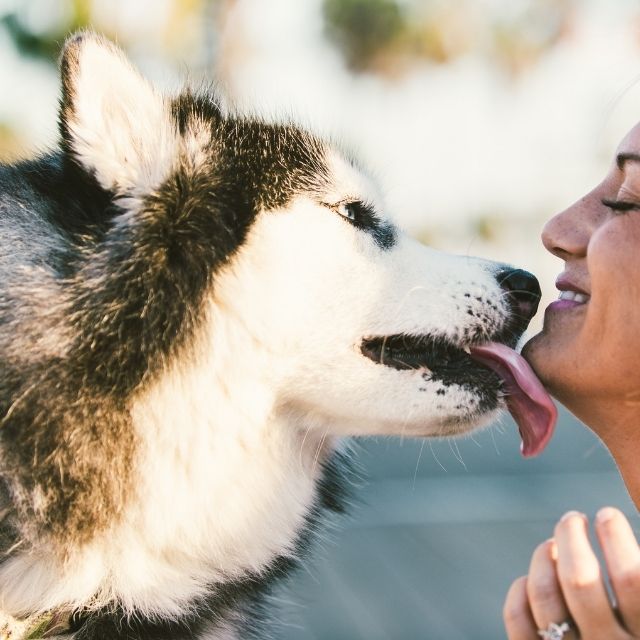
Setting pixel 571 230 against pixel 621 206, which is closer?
pixel 621 206

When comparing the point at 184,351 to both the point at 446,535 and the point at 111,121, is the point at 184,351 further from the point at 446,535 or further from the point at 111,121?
the point at 446,535

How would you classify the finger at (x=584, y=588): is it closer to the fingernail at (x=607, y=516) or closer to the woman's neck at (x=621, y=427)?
the fingernail at (x=607, y=516)

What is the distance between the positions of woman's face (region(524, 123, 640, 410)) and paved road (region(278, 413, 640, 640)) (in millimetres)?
1592

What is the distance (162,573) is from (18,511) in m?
0.32

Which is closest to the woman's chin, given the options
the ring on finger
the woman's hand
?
the woman's hand

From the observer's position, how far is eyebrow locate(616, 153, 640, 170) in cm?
173

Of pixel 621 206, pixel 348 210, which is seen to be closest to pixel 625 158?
pixel 621 206

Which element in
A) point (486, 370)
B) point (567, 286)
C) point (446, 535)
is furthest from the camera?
point (446, 535)

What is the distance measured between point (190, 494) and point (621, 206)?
102 cm

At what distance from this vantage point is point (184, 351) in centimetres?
178

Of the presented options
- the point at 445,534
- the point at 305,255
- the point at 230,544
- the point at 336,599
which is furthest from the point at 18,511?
the point at 445,534

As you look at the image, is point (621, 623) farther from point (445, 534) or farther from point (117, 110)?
point (445, 534)

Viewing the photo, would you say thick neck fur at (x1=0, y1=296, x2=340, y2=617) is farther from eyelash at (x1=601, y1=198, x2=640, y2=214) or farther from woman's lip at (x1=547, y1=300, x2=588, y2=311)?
eyelash at (x1=601, y1=198, x2=640, y2=214)

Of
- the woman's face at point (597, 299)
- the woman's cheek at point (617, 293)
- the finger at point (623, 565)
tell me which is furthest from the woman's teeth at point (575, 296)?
the finger at point (623, 565)
